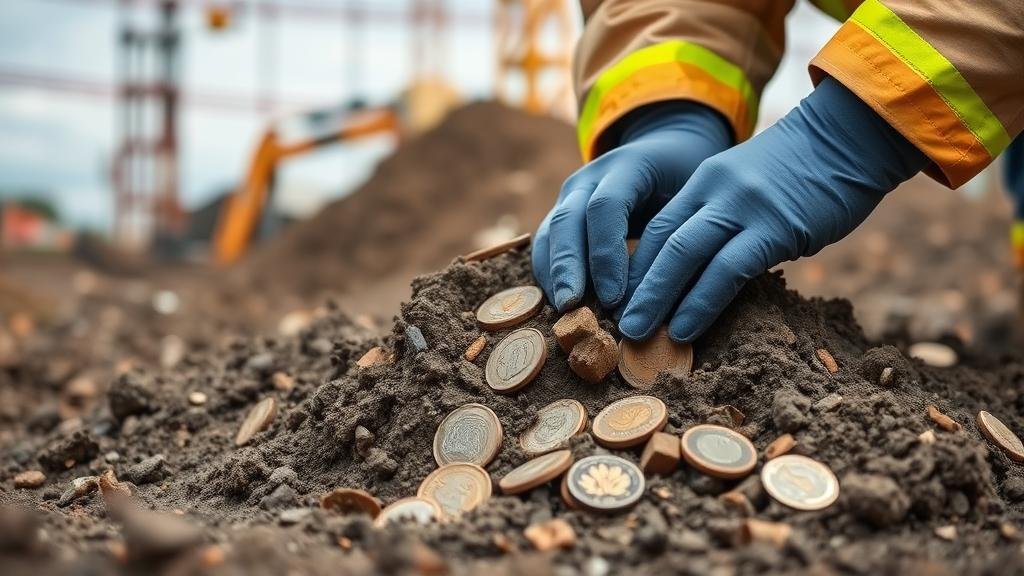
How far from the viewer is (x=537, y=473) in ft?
6.13

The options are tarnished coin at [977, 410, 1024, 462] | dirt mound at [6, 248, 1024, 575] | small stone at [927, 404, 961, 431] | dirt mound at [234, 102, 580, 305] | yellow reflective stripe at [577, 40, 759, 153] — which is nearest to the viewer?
dirt mound at [6, 248, 1024, 575]

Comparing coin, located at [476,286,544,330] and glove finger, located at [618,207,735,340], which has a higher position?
glove finger, located at [618,207,735,340]

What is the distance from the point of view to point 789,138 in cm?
248

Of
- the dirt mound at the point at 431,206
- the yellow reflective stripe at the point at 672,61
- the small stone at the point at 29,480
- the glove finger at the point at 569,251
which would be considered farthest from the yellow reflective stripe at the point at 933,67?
the dirt mound at the point at 431,206

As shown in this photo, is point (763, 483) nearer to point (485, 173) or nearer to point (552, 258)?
point (552, 258)

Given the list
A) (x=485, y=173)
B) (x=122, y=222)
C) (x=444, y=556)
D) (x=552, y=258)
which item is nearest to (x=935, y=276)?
(x=485, y=173)

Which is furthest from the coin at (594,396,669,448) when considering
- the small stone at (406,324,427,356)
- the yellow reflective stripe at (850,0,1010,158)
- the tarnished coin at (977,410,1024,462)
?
the yellow reflective stripe at (850,0,1010,158)

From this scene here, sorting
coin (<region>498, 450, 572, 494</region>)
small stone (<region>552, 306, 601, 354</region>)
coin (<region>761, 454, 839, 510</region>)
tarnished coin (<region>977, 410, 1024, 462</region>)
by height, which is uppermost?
small stone (<region>552, 306, 601, 354</region>)

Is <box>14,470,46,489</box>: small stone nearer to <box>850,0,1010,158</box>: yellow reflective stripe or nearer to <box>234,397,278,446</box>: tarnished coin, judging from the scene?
<box>234,397,278,446</box>: tarnished coin

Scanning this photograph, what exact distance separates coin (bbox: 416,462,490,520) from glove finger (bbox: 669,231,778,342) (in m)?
0.70

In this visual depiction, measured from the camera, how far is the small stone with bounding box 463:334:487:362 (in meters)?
2.29

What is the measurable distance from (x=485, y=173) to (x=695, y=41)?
8262 millimetres

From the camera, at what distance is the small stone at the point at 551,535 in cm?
164

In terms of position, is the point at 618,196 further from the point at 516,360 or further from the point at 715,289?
the point at 516,360
